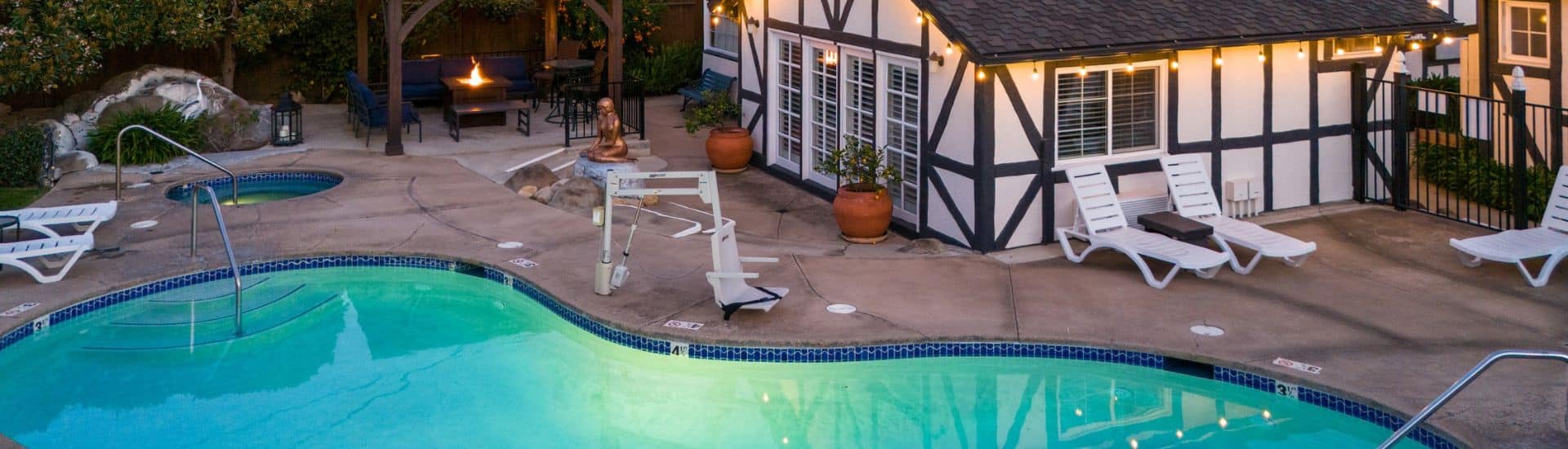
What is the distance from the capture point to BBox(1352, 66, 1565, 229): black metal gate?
1309 cm

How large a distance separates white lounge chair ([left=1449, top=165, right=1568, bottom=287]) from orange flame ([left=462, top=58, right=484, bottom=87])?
11.6 meters

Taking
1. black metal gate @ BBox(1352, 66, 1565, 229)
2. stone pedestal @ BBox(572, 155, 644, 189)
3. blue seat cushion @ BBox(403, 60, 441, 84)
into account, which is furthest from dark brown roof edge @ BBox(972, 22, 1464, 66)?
blue seat cushion @ BBox(403, 60, 441, 84)

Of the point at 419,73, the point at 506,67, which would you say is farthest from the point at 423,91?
the point at 506,67

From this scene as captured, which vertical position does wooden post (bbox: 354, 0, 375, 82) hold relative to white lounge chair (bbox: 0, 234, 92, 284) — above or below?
above

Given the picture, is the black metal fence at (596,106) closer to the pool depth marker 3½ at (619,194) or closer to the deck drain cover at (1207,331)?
the pool depth marker 3½ at (619,194)

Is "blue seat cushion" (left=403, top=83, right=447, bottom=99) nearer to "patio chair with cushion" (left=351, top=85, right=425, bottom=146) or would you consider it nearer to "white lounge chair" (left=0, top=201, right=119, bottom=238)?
"patio chair with cushion" (left=351, top=85, right=425, bottom=146)

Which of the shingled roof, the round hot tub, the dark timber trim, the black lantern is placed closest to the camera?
the shingled roof

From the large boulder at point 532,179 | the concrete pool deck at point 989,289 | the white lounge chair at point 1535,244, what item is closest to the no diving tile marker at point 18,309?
the concrete pool deck at point 989,289

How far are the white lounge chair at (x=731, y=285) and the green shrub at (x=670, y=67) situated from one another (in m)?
11.5

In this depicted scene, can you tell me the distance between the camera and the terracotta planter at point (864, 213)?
41.5 ft

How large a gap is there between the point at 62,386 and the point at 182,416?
1149 mm

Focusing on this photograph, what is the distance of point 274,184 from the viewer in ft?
53.1

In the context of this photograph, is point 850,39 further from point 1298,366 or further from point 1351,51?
point 1298,366

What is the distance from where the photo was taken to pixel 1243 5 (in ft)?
43.4
